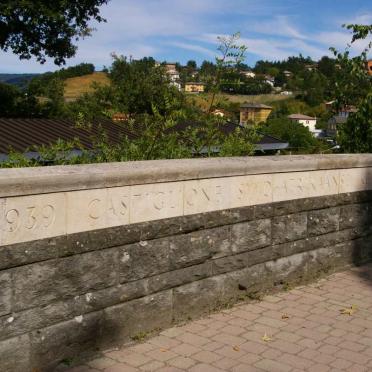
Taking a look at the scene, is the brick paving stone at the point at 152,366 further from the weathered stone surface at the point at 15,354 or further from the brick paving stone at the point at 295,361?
the brick paving stone at the point at 295,361

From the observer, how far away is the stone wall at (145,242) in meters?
3.37

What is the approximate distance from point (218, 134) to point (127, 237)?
8.11 ft

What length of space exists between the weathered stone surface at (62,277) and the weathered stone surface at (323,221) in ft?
8.28

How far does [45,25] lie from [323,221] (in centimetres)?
1858

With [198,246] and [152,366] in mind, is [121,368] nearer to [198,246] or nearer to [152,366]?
[152,366]

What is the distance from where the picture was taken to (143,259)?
408 centimetres

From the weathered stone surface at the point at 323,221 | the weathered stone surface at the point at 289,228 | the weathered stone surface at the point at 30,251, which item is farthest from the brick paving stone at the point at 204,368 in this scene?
the weathered stone surface at the point at 323,221

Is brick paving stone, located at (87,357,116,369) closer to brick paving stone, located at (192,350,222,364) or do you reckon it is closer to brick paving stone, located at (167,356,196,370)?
brick paving stone, located at (167,356,196,370)

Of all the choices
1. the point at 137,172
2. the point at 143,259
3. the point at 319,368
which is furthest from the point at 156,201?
the point at 319,368

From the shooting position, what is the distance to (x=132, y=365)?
12.0 ft

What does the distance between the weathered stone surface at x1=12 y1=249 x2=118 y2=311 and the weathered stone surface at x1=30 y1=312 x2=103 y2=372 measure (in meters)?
0.19

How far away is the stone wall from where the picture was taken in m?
3.37

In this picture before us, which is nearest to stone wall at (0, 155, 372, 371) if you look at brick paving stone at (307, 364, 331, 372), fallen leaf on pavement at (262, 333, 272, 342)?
fallen leaf on pavement at (262, 333, 272, 342)

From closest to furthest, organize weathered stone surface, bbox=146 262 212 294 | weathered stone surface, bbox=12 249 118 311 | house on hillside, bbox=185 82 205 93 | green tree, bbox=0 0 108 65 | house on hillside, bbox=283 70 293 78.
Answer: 1. weathered stone surface, bbox=12 249 118 311
2. weathered stone surface, bbox=146 262 212 294
3. house on hillside, bbox=185 82 205 93
4. green tree, bbox=0 0 108 65
5. house on hillside, bbox=283 70 293 78
